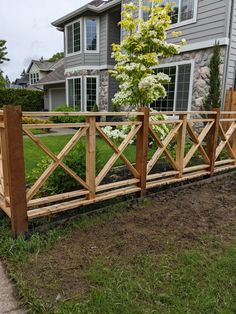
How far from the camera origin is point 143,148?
373 cm

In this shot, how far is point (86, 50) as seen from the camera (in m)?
12.7

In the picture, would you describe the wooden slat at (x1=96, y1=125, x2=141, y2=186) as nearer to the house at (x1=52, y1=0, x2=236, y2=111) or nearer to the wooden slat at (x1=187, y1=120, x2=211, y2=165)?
the wooden slat at (x1=187, y1=120, x2=211, y2=165)

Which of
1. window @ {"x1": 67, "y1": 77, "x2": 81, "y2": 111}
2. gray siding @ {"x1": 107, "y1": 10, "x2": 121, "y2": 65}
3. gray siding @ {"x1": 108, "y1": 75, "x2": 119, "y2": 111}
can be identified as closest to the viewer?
gray siding @ {"x1": 107, "y1": 10, "x2": 121, "y2": 65}

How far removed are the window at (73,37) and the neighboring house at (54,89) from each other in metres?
3.39

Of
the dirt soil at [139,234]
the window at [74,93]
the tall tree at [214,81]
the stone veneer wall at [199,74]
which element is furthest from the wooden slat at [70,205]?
the window at [74,93]

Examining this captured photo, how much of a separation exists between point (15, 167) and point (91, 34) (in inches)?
457

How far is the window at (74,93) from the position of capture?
13.5 metres

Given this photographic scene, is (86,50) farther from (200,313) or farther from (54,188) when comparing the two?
(200,313)

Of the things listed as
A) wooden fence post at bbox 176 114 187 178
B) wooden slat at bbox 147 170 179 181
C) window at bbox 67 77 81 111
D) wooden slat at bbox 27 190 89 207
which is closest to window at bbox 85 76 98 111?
window at bbox 67 77 81 111

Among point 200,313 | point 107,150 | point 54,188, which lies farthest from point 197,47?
point 200,313

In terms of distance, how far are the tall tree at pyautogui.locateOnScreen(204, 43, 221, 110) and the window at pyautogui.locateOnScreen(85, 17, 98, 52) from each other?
7196 millimetres

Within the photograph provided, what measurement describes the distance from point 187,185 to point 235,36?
4.89m

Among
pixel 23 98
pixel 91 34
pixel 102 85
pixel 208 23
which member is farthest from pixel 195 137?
pixel 23 98

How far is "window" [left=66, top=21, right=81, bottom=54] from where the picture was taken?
1284 cm
